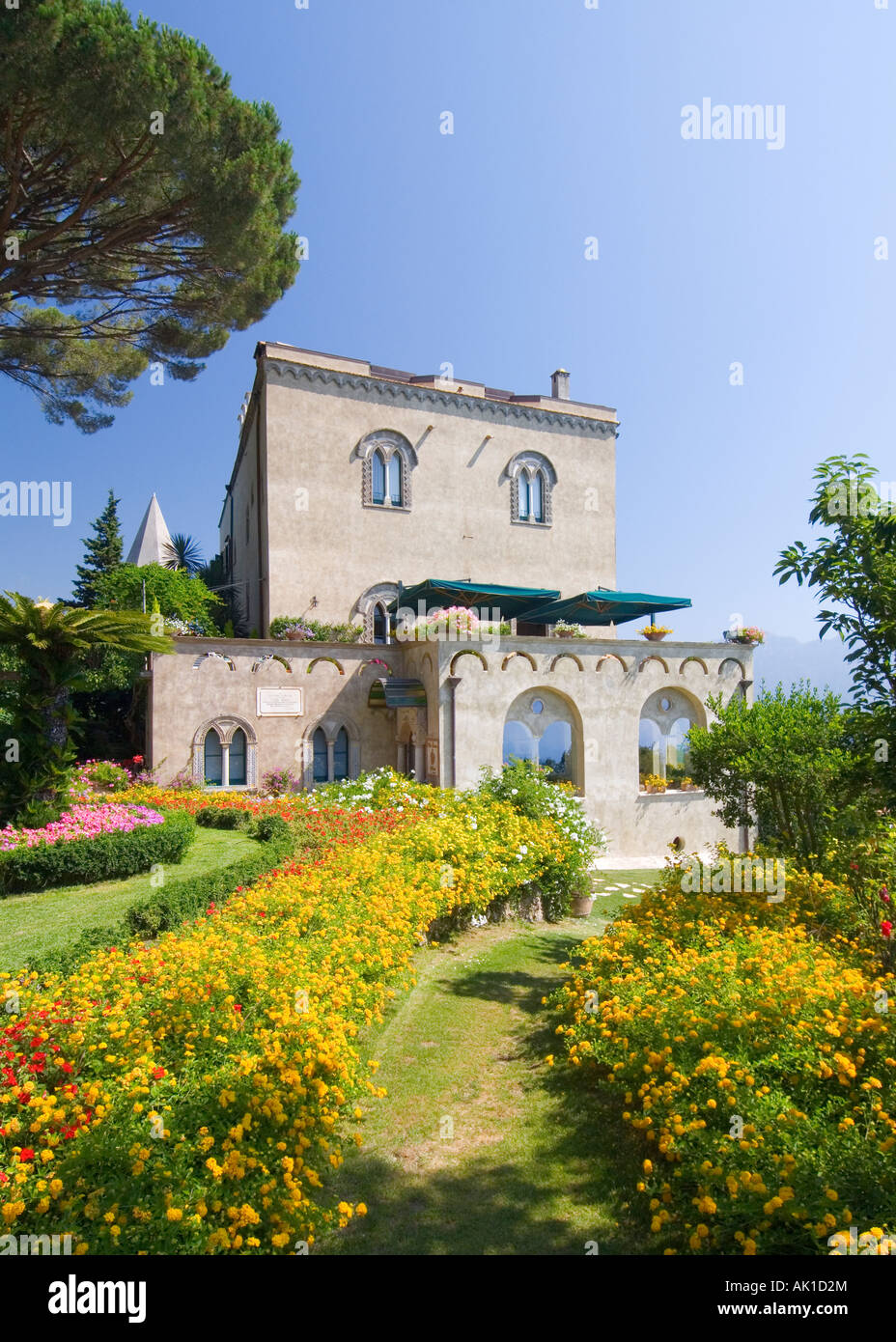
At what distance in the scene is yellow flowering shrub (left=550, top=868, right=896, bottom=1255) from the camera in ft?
Result: 12.5

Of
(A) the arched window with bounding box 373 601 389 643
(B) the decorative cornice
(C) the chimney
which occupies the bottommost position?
(A) the arched window with bounding box 373 601 389 643

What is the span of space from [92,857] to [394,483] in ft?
57.2

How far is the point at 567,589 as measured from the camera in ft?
90.8

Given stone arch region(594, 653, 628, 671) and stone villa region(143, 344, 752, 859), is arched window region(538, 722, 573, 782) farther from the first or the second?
stone arch region(594, 653, 628, 671)

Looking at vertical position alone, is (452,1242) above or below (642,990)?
below

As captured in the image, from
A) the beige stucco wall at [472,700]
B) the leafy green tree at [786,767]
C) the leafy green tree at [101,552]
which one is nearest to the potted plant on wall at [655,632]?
the beige stucco wall at [472,700]

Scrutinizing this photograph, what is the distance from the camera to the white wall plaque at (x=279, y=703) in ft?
59.1

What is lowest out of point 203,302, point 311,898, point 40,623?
point 311,898

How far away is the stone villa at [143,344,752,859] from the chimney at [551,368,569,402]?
3.0 inches

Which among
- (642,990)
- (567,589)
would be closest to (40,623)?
(642,990)

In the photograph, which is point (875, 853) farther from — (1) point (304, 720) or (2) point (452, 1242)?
(1) point (304, 720)

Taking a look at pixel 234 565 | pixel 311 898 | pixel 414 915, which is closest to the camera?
pixel 311 898

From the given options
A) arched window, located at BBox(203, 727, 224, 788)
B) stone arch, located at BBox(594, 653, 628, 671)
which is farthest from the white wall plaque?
stone arch, located at BBox(594, 653, 628, 671)
